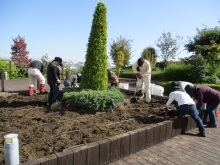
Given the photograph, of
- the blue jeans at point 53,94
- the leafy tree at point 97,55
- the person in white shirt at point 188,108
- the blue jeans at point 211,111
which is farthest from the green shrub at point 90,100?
the blue jeans at point 211,111

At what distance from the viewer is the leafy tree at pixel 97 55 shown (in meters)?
6.43

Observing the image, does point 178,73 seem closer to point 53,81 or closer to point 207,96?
point 207,96

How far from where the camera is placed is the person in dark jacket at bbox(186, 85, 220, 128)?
5316mm

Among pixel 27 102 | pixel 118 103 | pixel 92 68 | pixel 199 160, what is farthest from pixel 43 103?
pixel 199 160

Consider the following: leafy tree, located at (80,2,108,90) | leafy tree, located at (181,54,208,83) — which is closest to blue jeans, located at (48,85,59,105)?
leafy tree, located at (80,2,108,90)

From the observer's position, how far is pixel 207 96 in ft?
18.0

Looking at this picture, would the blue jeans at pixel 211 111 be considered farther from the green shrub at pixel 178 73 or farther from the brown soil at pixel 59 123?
the green shrub at pixel 178 73

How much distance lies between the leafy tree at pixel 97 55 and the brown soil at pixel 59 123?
982 mm

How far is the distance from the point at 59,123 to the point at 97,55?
248cm

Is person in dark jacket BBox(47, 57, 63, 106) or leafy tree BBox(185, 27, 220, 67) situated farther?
leafy tree BBox(185, 27, 220, 67)

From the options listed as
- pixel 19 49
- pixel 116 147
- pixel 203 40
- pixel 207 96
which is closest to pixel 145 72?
pixel 207 96

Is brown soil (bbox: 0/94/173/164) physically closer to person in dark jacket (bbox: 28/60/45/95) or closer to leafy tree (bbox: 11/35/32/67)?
person in dark jacket (bbox: 28/60/45/95)

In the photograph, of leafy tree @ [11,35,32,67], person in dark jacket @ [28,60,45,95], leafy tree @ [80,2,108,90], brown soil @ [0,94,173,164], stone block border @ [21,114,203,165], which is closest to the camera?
stone block border @ [21,114,203,165]

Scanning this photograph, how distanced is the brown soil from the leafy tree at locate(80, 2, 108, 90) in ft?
3.22
